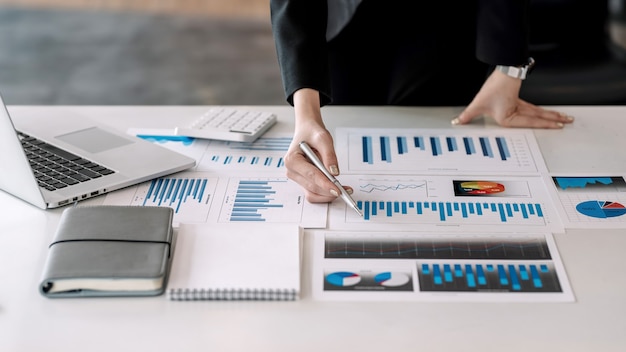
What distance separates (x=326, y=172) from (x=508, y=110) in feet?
1.56

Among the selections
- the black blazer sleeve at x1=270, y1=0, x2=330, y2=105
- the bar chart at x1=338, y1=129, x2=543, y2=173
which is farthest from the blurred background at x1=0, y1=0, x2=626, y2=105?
the black blazer sleeve at x1=270, y1=0, x2=330, y2=105

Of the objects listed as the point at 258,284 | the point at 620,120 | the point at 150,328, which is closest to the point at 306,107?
the point at 258,284

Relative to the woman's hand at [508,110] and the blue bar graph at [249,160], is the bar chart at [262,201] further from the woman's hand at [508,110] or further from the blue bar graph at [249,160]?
the woman's hand at [508,110]

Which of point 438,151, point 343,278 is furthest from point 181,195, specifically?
point 438,151

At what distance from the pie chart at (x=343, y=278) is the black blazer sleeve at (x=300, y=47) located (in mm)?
446

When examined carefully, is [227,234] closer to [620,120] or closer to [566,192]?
[566,192]

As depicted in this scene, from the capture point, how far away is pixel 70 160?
1363mm

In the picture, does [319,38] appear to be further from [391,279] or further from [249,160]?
[391,279]

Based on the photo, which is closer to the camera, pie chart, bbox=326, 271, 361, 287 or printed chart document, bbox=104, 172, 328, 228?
pie chart, bbox=326, 271, 361, 287

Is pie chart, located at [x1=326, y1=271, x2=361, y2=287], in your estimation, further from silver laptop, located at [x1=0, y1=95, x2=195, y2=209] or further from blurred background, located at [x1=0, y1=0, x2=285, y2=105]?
blurred background, located at [x1=0, y1=0, x2=285, y2=105]

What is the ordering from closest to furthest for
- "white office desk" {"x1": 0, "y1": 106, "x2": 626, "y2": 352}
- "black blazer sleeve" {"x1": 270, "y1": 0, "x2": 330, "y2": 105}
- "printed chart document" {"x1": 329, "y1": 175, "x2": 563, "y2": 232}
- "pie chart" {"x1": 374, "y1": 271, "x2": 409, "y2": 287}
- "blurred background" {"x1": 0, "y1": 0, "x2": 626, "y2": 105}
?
"white office desk" {"x1": 0, "y1": 106, "x2": 626, "y2": 352}, "pie chart" {"x1": 374, "y1": 271, "x2": 409, "y2": 287}, "printed chart document" {"x1": 329, "y1": 175, "x2": 563, "y2": 232}, "black blazer sleeve" {"x1": 270, "y1": 0, "x2": 330, "y2": 105}, "blurred background" {"x1": 0, "y1": 0, "x2": 626, "y2": 105}

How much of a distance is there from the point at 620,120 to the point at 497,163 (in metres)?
0.36

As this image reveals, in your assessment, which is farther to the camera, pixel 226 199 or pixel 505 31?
pixel 505 31

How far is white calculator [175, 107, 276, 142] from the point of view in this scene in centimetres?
147
